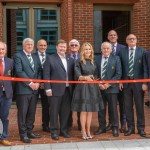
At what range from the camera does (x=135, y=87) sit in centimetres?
805

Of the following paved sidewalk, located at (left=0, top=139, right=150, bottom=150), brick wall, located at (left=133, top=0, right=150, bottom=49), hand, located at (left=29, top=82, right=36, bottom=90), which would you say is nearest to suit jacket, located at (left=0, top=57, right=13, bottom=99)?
hand, located at (left=29, top=82, right=36, bottom=90)

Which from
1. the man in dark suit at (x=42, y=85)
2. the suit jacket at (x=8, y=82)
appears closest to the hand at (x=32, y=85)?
the suit jacket at (x=8, y=82)

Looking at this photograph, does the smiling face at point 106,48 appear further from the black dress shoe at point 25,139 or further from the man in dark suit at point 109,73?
the black dress shoe at point 25,139

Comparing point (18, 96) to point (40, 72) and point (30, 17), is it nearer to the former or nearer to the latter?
point (40, 72)

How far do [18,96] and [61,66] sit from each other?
100 centimetres

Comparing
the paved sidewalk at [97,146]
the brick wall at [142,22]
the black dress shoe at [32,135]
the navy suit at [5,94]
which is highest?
the brick wall at [142,22]

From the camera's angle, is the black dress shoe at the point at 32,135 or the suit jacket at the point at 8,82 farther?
the black dress shoe at the point at 32,135

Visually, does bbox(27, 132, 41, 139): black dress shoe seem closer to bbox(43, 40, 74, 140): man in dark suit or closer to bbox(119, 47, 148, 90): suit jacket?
bbox(43, 40, 74, 140): man in dark suit

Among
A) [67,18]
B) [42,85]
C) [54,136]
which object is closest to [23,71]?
[42,85]

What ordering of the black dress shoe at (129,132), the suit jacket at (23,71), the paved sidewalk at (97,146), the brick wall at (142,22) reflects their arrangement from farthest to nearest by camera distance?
1. the brick wall at (142,22)
2. the black dress shoe at (129,132)
3. the suit jacket at (23,71)
4. the paved sidewalk at (97,146)

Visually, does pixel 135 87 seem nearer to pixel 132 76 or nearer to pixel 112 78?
pixel 132 76

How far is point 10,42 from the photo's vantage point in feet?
41.2

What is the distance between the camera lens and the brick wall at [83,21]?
12266 millimetres

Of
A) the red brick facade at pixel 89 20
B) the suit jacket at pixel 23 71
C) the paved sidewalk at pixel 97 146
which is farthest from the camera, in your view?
the red brick facade at pixel 89 20
